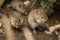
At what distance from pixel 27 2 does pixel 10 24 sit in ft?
1.49

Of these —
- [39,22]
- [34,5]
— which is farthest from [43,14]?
[34,5]

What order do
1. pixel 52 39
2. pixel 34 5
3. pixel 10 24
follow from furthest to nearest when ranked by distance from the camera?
pixel 34 5
pixel 10 24
pixel 52 39

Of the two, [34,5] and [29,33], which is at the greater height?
[34,5]

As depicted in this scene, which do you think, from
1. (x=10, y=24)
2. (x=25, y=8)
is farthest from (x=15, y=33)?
(x=25, y=8)

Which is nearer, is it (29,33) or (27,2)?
(29,33)

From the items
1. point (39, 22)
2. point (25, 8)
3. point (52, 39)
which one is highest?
point (25, 8)

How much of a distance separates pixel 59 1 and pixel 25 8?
1.69 feet

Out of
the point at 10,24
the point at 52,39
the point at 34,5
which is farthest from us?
the point at 34,5

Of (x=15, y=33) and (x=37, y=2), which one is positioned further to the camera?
(x=37, y=2)

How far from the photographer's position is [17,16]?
3.40m

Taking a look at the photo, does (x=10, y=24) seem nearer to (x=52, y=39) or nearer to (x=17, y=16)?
(x=17, y=16)

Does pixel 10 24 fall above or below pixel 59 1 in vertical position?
below

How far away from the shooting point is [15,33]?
339 centimetres

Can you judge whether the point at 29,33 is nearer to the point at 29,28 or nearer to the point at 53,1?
the point at 29,28
